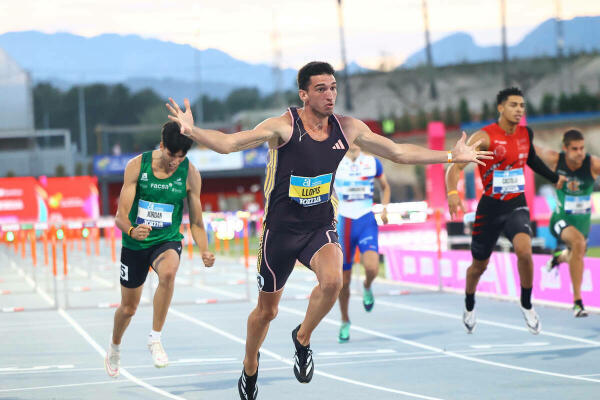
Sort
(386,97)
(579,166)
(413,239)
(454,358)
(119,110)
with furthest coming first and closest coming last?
(119,110), (386,97), (413,239), (579,166), (454,358)

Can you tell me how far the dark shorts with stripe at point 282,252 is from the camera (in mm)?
7055

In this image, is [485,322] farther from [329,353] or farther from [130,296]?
[130,296]

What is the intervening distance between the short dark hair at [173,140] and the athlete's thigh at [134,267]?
3.14ft

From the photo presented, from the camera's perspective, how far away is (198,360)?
10.2 m

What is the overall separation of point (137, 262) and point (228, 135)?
2716mm

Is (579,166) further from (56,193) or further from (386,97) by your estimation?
(386,97)

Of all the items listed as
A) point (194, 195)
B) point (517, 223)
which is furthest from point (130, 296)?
point (517, 223)

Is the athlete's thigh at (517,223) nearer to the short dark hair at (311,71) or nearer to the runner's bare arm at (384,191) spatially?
the runner's bare arm at (384,191)

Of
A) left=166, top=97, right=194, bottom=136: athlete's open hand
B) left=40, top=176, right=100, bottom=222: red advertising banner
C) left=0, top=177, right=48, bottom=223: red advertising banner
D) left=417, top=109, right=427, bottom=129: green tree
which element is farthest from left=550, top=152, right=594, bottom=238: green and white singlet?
left=417, top=109, right=427, bottom=129: green tree

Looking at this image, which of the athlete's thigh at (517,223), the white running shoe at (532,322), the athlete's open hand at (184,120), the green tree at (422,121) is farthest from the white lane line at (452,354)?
the green tree at (422,121)

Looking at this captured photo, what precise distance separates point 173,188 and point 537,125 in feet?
161

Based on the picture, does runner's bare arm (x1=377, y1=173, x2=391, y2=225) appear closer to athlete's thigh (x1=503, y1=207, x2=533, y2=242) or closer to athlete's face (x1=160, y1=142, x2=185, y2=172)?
athlete's thigh (x1=503, y1=207, x2=533, y2=242)

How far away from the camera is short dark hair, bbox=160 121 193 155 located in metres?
8.31

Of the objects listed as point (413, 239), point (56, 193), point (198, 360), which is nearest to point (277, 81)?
point (56, 193)
